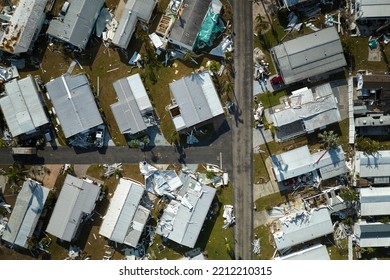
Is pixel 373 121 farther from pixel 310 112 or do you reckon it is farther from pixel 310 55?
pixel 310 55

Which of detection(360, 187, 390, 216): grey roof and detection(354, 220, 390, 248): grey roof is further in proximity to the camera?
detection(354, 220, 390, 248): grey roof

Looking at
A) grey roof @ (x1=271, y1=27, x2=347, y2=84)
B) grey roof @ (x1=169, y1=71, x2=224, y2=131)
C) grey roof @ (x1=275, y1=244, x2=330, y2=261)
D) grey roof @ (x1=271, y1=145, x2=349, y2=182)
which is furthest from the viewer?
grey roof @ (x1=275, y1=244, x2=330, y2=261)

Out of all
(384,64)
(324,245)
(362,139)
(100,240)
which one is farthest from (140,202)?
(384,64)

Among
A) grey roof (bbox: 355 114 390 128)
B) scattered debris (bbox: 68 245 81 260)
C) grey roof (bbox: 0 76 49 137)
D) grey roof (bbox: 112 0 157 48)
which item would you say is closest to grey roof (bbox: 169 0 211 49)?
grey roof (bbox: 112 0 157 48)

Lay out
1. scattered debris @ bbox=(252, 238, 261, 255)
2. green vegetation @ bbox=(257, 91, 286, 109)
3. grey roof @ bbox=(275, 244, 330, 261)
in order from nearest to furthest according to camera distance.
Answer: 1. grey roof @ bbox=(275, 244, 330, 261)
2. green vegetation @ bbox=(257, 91, 286, 109)
3. scattered debris @ bbox=(252, 238, 261, 255)

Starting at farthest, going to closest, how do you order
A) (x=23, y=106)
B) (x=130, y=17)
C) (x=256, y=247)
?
(x=256, y=247), (x=23, y=106), (x=130, y=17)

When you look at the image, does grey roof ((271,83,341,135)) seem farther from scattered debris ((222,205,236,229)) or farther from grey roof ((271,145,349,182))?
scattered debris ((222,205,236,229))

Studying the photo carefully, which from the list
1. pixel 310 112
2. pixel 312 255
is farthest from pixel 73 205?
pixel 310 112
